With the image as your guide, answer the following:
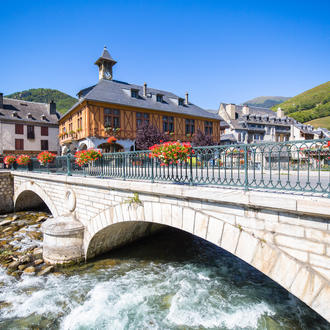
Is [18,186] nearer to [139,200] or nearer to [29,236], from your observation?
[29,236]

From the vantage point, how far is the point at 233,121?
3788 centimetres

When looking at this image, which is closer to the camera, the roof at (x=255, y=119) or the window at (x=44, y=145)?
the window at (x=44, y=145)

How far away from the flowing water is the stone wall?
951 cm

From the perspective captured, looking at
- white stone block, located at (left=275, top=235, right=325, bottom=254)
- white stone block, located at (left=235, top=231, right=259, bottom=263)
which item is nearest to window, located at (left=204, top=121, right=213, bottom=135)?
white stone block, located at (left=235, top=231, right=259, bottom=263)

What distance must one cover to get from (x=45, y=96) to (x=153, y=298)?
5976cm

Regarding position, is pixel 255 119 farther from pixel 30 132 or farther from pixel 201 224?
pixel 201 224

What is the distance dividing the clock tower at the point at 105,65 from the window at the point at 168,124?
7314 mm

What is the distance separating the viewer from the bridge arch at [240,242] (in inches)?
120

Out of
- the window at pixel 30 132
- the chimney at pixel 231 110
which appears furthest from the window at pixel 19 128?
the chimney at pixel 231 110

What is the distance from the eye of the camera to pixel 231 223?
→ 12.9ft

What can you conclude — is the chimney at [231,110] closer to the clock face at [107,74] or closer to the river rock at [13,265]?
the clock face at [107,74]

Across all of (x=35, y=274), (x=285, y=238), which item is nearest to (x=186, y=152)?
(x=285, y=238)

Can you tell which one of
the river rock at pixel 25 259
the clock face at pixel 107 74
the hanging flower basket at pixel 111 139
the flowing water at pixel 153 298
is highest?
the clock face at pixel 107 74

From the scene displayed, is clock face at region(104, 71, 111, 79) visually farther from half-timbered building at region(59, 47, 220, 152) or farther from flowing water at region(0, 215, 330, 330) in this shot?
flowing water at region(0, 215, 330, 330)
